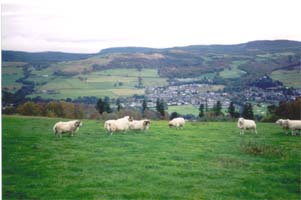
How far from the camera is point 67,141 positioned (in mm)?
10812

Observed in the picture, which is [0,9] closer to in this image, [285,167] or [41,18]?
[41,18]

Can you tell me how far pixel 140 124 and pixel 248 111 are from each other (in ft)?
13.3

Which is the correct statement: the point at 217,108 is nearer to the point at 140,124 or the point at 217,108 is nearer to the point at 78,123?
the point at 140,124

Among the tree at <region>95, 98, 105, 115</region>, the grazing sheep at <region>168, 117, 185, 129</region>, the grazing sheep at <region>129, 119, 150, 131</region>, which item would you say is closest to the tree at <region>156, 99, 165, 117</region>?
the grazing sheep at <region>168, 117, 185, 129</region>

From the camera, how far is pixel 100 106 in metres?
11.8

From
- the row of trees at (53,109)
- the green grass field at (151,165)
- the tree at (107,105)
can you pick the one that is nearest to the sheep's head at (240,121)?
the green grass field at (151,165)

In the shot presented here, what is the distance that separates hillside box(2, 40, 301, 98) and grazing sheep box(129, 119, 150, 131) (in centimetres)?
213

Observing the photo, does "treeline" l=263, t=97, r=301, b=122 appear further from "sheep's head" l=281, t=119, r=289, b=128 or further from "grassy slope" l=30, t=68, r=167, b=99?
"grassy slope" l=30, t=68, r=167, b=99

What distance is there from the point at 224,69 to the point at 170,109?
7.26 feet

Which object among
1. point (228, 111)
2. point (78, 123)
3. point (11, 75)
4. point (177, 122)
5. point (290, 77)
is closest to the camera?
point (290, 77)

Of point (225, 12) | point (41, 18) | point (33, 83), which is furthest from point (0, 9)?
point (225, 12)

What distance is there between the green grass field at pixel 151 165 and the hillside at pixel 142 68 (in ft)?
5.27

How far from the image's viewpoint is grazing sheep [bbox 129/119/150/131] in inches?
522

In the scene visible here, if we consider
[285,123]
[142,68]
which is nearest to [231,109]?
[285,123]
